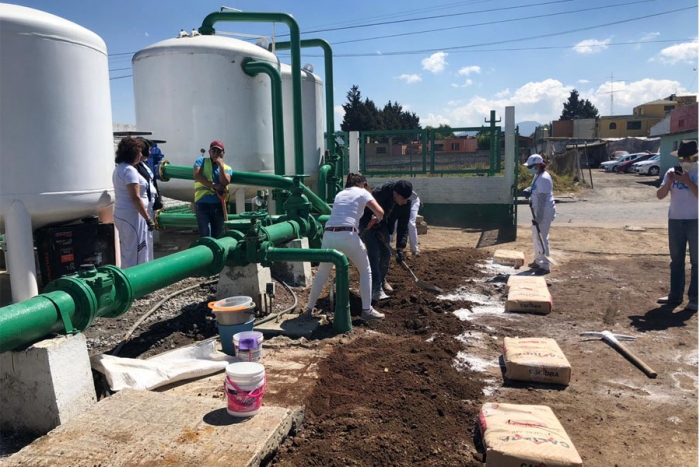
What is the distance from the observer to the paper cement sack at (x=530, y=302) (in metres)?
6.12

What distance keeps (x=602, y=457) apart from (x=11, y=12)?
6.10 m

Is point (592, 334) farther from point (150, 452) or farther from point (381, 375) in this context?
point (150, 452)

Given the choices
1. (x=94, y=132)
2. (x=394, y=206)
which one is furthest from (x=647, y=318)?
(x=94, y=132)

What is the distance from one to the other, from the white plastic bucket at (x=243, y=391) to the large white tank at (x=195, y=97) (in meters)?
5.49

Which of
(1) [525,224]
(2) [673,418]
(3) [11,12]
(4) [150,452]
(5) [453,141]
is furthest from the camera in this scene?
(1) [525,224]

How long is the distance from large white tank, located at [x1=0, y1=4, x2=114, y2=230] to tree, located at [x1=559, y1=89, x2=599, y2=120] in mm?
88237

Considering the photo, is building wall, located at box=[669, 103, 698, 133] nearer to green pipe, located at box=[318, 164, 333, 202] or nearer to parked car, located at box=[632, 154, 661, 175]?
parked car, located at box=[632, 154, 661, 175]

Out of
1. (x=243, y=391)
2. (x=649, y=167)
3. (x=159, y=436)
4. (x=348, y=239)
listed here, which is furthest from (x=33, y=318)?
(x=649, y=167)

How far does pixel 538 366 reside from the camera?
4109 millimetres

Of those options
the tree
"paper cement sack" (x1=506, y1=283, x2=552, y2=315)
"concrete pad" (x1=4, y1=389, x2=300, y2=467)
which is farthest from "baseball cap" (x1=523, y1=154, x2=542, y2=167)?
the tree

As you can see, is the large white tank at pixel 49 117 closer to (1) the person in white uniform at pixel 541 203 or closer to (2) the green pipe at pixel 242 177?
(2) the green pipe at pixel 242 177

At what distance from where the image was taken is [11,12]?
16.6 feet

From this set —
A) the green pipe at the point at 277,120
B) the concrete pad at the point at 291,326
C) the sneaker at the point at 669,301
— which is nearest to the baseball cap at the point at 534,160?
the sneaker at the point at 669,301

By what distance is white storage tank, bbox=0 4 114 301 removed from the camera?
5.07m
